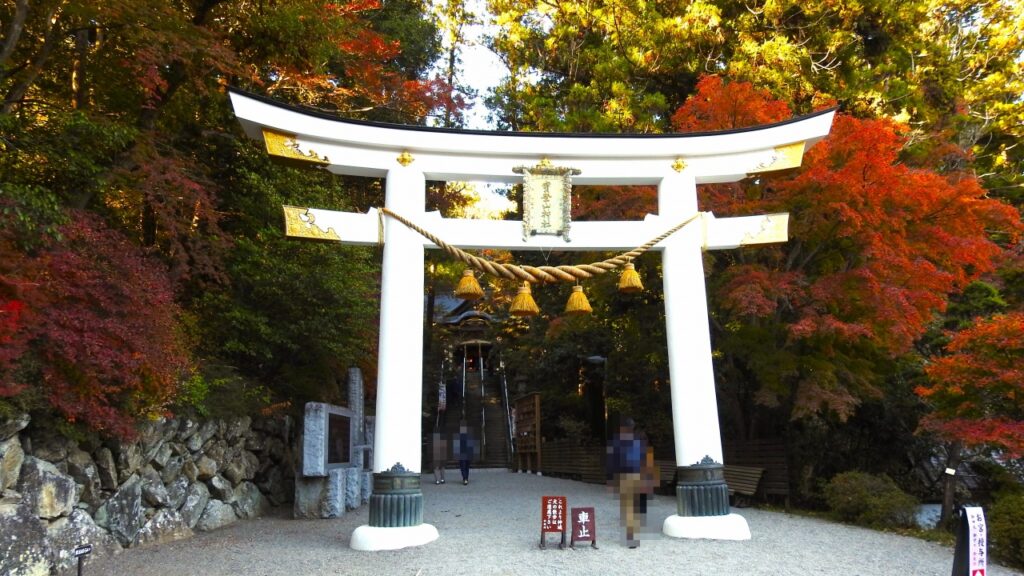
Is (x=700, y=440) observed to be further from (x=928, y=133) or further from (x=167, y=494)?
(x=928, y=133)

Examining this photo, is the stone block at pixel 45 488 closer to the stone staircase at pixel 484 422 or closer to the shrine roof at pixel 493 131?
the shrine roof at pixel 493 131

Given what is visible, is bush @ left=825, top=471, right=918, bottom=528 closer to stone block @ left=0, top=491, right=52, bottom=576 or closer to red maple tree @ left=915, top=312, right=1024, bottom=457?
red maple tree @ left=915, top=312, right=1024, bottom=457

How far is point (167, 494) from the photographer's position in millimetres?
7781

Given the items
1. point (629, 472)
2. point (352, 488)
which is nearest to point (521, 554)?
point (629, 472)

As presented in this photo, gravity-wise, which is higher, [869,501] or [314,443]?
[314,443]

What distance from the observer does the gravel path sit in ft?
20.0

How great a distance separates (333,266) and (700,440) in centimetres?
629

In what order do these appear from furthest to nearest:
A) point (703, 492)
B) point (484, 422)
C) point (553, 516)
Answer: point (484, 422)
point (703, 492)
point (553, 516)

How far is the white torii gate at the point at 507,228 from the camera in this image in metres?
7.29

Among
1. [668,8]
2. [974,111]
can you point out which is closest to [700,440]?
[668,8]

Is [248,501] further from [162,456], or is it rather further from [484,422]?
[484,422]

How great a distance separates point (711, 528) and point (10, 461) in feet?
21.9

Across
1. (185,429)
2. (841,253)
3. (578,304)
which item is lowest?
(185,429)

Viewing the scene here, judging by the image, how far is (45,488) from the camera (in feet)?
19.3
